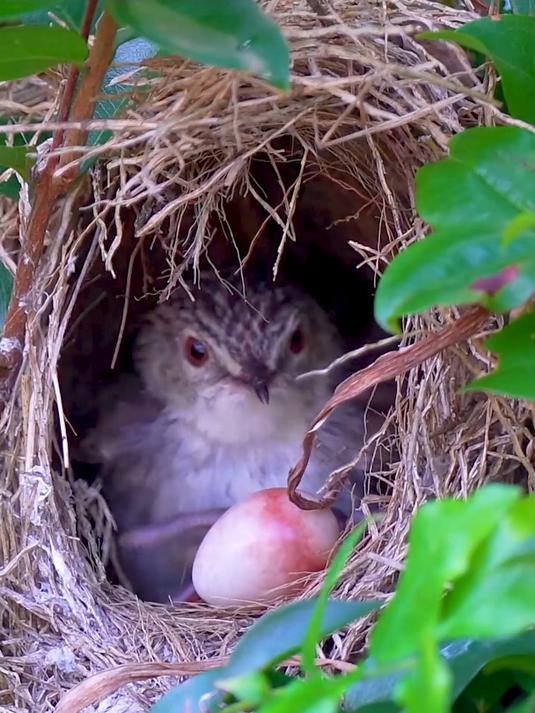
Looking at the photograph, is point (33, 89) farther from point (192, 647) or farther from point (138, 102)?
point (192, 647)

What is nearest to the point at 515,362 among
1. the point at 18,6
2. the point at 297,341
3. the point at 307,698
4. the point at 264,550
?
the point at 307,698

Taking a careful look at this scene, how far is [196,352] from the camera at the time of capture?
239cm

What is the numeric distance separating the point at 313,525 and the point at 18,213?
846 millimetres

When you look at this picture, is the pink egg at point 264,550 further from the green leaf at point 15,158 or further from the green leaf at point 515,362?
the green leaf at point 515,362

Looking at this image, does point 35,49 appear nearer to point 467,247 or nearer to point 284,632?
point 467,247

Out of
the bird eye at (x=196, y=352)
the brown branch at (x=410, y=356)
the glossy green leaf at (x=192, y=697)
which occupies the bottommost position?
the bird eye at (x=196, y=352)

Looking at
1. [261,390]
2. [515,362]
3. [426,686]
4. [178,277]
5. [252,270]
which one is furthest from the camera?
[252,270]

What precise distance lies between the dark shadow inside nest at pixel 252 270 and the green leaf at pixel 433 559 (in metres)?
1.50

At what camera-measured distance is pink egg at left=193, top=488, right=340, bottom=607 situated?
181 cm

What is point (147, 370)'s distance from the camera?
2.61m

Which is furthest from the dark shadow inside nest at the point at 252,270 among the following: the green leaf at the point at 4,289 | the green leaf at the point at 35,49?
the green leaf at the point at 35,49

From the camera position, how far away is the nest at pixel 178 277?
1.55 m

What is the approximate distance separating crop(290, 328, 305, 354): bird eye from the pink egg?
582 mm

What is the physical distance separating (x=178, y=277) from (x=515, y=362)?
3.99ft
